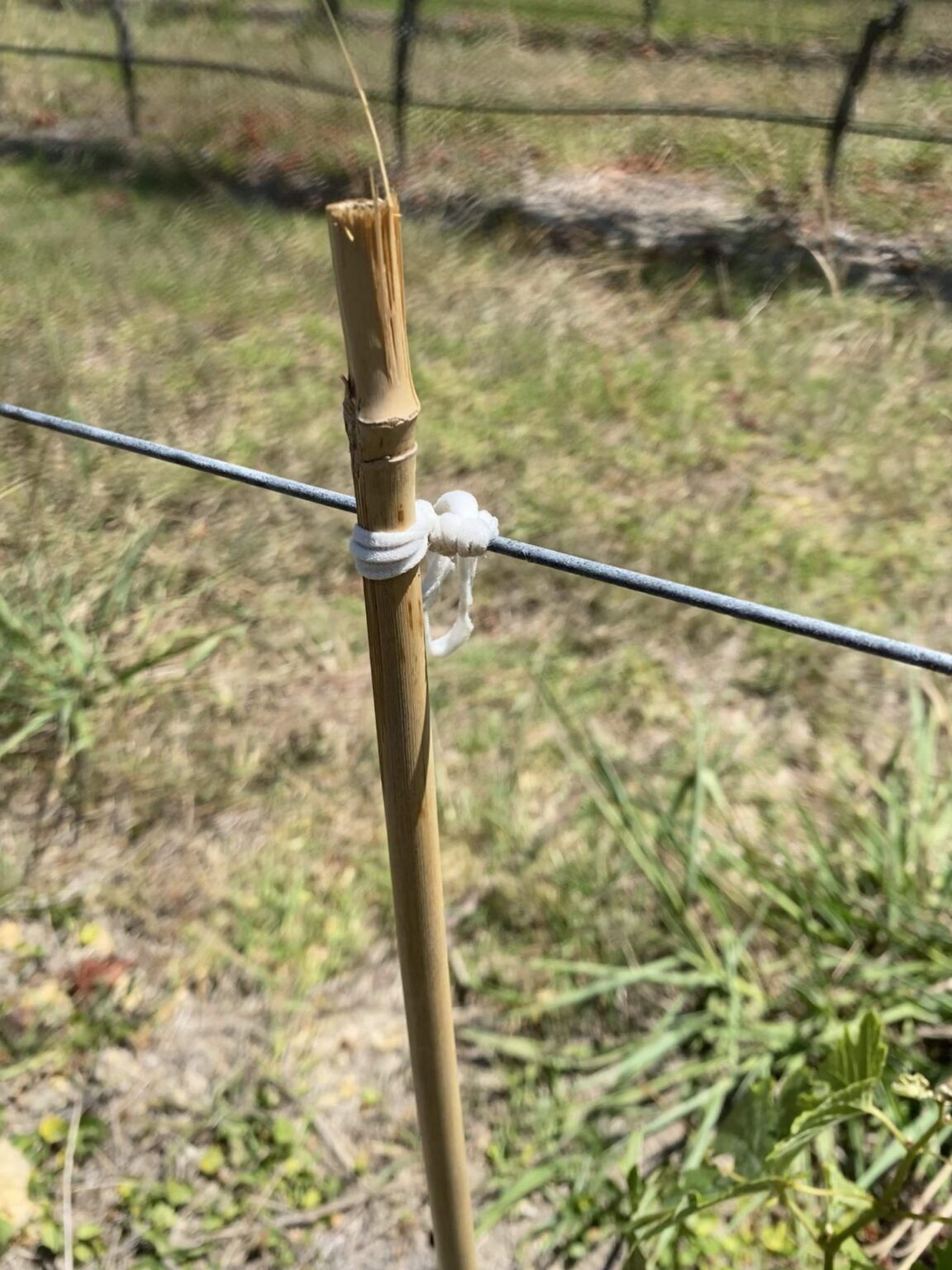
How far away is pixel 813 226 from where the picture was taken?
3285 mm

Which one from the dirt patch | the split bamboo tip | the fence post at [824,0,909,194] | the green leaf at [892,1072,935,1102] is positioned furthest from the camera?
the fence post at [824,0,909,194]

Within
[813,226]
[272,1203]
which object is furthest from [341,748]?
[813,226]

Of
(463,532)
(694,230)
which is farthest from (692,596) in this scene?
(694,230)

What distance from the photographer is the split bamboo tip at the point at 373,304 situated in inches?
16.2

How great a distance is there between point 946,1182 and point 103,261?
3221mm

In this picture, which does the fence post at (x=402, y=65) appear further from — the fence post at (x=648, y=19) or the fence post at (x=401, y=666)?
the fence post at (x=401, y=666)

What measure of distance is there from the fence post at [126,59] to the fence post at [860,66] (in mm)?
2854

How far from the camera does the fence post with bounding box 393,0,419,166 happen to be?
11.9 feet

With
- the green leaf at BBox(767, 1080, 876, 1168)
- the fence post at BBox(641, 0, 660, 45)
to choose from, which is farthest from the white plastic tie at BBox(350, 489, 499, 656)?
the fence post at BBox(641, 0, 660, 45)

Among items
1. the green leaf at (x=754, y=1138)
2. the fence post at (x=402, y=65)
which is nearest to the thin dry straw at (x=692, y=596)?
the green leaf at (x=754, y=1138)

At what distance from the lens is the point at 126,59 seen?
170 inches

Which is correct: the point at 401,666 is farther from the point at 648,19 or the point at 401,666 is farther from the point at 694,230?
the point at 648,19

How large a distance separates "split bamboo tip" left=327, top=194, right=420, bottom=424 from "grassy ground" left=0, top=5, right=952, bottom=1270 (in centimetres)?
59

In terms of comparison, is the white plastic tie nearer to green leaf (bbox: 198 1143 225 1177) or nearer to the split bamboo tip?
the split bamboo tip
